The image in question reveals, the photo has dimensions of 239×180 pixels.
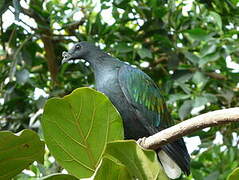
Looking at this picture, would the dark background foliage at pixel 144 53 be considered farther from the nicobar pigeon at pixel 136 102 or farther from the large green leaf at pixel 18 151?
the large green leaf at pixel 18 151

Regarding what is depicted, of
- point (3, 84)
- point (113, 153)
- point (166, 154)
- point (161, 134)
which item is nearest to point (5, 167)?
point (113, 153)

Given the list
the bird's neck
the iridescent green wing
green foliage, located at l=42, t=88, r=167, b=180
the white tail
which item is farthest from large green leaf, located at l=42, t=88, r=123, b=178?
the bird's neck

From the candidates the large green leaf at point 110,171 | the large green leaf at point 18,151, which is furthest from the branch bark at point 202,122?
the large green leaf at point 18,151

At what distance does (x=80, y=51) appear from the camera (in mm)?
3412

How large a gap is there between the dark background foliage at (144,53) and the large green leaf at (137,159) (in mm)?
1919

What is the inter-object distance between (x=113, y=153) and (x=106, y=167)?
0.08 meters

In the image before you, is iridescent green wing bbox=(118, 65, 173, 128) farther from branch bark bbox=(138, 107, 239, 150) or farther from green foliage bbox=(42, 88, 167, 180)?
green foliage bbox=(42, 88, 167, 180)

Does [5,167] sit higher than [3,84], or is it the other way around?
[5,167]

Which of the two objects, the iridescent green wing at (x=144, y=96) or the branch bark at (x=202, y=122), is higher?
the branch bark at (x=202, y=122)

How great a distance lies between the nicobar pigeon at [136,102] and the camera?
9.70 ft

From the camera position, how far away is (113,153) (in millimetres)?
1527

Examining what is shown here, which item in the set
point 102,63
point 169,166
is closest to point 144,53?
point 102,63

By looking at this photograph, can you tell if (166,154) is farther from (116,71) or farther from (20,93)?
(20,93)

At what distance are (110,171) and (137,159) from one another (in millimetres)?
106
